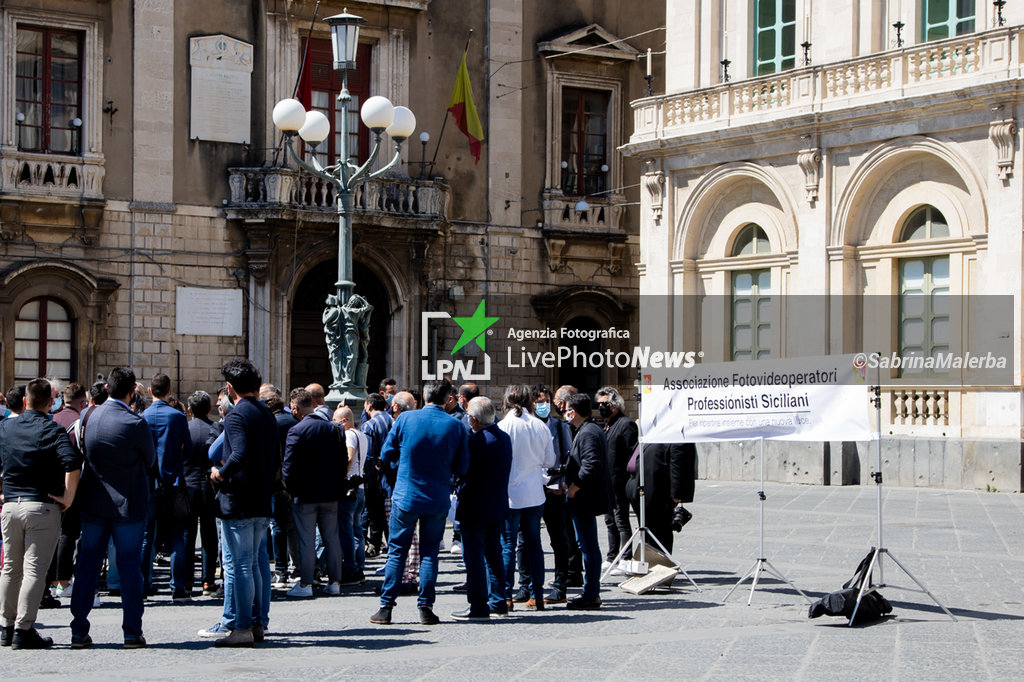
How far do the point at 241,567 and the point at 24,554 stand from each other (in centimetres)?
139

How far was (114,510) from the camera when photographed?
33.0 feet

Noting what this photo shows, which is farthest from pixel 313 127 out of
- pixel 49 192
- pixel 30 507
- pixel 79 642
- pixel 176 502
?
pixel 49 192

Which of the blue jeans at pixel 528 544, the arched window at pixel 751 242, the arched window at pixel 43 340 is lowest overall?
the blue jeans at pixel 528 544

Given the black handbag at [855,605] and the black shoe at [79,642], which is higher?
the black handbag at [855,605]

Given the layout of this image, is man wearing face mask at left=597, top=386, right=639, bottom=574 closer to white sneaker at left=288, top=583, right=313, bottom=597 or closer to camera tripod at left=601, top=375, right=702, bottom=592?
camera tripod at left=601, top=375, right=702, bottom=592

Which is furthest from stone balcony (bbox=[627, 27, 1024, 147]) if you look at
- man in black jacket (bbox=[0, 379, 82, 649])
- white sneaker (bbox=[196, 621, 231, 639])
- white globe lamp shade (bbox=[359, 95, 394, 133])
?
man in black jacket (bbox=[0, 379, 82, 649])

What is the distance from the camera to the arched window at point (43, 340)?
28.6 m

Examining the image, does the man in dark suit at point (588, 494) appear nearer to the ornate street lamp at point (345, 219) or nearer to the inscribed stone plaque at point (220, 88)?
the ornate street lamp at point (345, 219)

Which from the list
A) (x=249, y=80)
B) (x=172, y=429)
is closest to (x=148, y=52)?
(x=249, y=80)

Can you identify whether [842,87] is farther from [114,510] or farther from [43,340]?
[114,510]

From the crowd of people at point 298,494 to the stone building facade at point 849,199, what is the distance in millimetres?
9636

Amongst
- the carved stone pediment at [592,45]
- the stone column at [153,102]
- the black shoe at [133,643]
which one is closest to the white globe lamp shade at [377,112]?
the black shoe at [133,643]

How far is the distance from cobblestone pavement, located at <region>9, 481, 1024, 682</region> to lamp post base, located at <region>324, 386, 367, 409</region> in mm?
2209

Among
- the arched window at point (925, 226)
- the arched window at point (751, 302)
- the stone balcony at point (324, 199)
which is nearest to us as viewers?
the arched window at point (925, 226)
